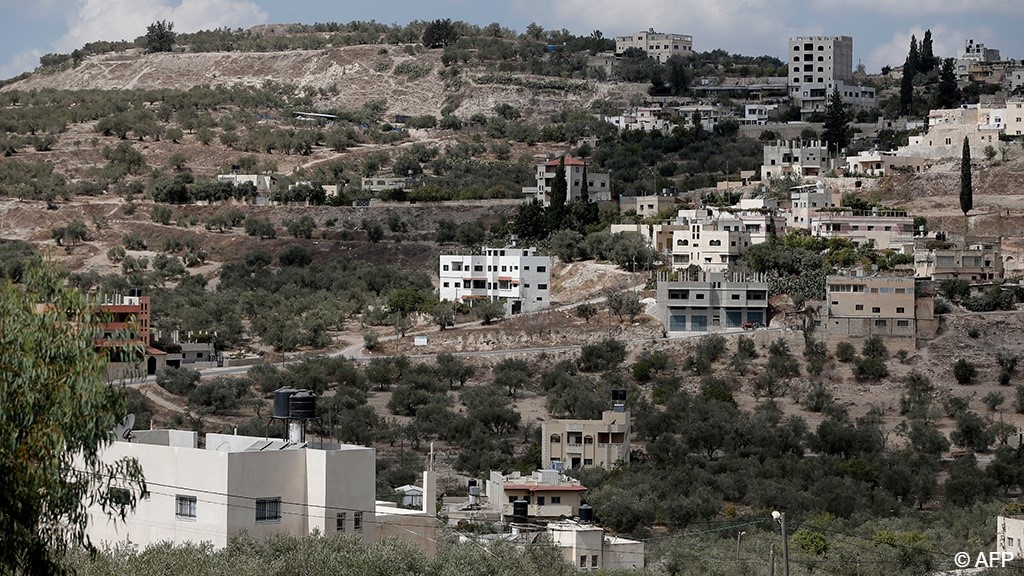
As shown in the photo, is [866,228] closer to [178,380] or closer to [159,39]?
[178,380]

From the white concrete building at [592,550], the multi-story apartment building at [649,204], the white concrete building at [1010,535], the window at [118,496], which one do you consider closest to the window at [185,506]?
the window at [118,496]

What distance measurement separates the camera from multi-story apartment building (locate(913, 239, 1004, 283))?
66.9 metres

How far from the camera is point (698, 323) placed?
66062 millimetres

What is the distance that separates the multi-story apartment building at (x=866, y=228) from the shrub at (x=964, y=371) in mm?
9459

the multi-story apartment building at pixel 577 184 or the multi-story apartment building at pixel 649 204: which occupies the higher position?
the multi-story apartment building at pixel 577 184

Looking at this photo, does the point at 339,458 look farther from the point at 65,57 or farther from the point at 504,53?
the point at 65,57

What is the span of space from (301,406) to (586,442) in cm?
2999

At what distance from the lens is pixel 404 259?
3260 inches

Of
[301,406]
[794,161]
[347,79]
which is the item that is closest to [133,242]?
[794,161]

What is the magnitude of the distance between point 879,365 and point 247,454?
44125 mm

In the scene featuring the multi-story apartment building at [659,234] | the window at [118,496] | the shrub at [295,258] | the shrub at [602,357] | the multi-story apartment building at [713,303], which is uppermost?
the multi-story apartment building at [659,234]

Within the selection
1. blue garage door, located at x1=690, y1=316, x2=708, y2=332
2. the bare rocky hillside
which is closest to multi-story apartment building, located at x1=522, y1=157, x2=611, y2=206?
blue garage door, located at x1=690, y1=316, x2=708, y2=332

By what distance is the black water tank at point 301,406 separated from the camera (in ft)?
74.2

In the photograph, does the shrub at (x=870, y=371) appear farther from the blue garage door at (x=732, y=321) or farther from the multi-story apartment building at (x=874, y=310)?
the blue garage door at (x=732, y=321)
